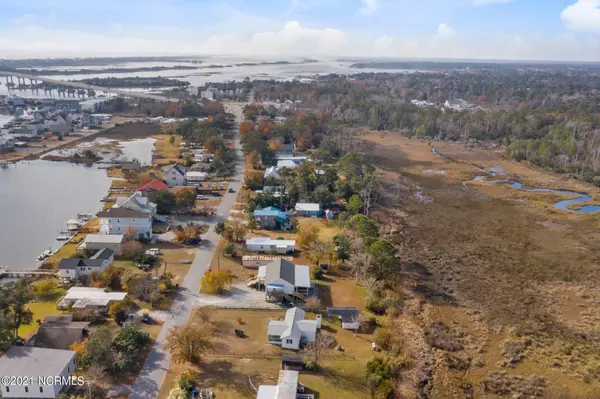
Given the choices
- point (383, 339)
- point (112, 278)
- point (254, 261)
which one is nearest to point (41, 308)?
point (112, 278)

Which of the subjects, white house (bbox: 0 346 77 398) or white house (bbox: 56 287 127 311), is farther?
white house (bbox: 56 287 127 311)

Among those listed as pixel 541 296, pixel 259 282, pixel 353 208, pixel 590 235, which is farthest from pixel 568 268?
pixel 259 282

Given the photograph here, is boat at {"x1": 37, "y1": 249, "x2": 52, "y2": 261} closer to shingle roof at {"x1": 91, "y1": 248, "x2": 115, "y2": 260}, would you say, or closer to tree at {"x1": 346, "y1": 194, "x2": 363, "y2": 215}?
shingle roof at {"x1": 91, "y1": 248, "x2": 115, "y2": 260}

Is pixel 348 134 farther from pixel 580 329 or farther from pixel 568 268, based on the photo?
pixel 580 329

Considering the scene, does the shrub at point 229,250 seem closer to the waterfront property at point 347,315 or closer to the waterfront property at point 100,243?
the waterfront property at point 100,243

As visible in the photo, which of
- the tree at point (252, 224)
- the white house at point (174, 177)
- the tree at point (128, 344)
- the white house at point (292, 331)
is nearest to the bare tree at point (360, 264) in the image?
the white house at point (292, 331)

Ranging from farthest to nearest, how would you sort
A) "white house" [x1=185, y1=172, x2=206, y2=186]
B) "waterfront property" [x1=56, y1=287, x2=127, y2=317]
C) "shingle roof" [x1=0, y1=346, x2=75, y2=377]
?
"white house" [x1=185, y1=172, x2=206, y2=186]
"waterfront property" [x1=56, y1=287, x2=127, y2=317]
"shingle roof" [x1=0, y1=346, x2=75, y2=377]

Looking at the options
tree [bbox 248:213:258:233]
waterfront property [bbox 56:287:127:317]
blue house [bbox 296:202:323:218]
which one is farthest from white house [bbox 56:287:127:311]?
blue house [bbox 296:202:323:218]
